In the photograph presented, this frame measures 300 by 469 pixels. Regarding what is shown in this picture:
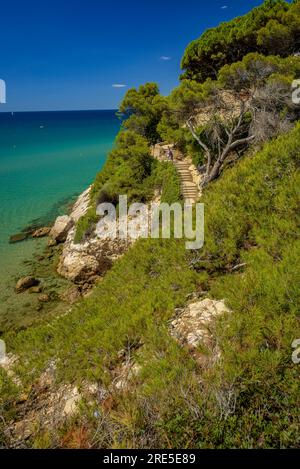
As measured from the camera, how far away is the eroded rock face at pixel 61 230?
73.0ft

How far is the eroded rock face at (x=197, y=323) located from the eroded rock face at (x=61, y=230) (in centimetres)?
1750

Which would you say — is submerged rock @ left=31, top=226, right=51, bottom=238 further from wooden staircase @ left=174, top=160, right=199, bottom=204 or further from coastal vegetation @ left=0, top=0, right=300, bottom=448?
coastal vegetation @ left=0, top=0, right=300, bottom=448

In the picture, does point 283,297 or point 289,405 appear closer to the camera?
point 289,405

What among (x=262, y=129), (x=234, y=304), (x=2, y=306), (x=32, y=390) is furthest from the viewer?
(x=262, y=129)

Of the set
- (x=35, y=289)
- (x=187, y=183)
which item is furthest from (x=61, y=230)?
(x=187, y=183)

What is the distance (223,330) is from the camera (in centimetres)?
489

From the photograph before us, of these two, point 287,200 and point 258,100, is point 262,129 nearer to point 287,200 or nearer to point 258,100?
point 258,100

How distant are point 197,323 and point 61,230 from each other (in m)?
18.3

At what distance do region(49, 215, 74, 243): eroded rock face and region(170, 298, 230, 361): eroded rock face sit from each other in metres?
17.5

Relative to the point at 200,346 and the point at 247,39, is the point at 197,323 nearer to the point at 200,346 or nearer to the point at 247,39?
the point at 200,346

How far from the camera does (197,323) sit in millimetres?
5898
